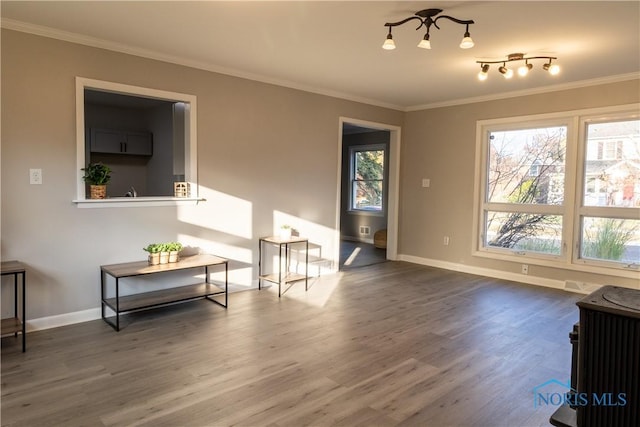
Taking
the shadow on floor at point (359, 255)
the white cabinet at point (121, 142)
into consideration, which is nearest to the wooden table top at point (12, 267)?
the white cabinet at point (121, 142)

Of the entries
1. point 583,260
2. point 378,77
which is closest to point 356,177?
point 378,77

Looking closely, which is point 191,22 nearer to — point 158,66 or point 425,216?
point 158,66

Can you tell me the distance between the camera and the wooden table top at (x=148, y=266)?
139 inches

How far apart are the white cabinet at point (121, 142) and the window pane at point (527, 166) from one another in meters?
5.48

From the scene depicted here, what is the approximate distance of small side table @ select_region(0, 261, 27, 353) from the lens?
2989 millimetres

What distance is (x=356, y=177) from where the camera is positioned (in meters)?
9.20

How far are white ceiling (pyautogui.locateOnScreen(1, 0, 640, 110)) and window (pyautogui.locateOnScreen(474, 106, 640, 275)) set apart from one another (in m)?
0.60

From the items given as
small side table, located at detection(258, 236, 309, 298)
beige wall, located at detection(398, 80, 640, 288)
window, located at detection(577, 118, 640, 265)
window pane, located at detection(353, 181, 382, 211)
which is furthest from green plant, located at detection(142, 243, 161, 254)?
window pane, located at detection(353, 181, 382, 211)

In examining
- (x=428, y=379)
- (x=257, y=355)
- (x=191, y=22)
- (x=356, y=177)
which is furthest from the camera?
(x=356, y=177)

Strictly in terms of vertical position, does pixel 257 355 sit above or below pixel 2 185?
below

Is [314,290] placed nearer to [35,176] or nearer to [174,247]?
[174,247]

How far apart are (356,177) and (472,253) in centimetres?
378

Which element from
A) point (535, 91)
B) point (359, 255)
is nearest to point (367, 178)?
point (359, 255)

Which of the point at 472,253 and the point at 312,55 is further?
the point at 472,253
